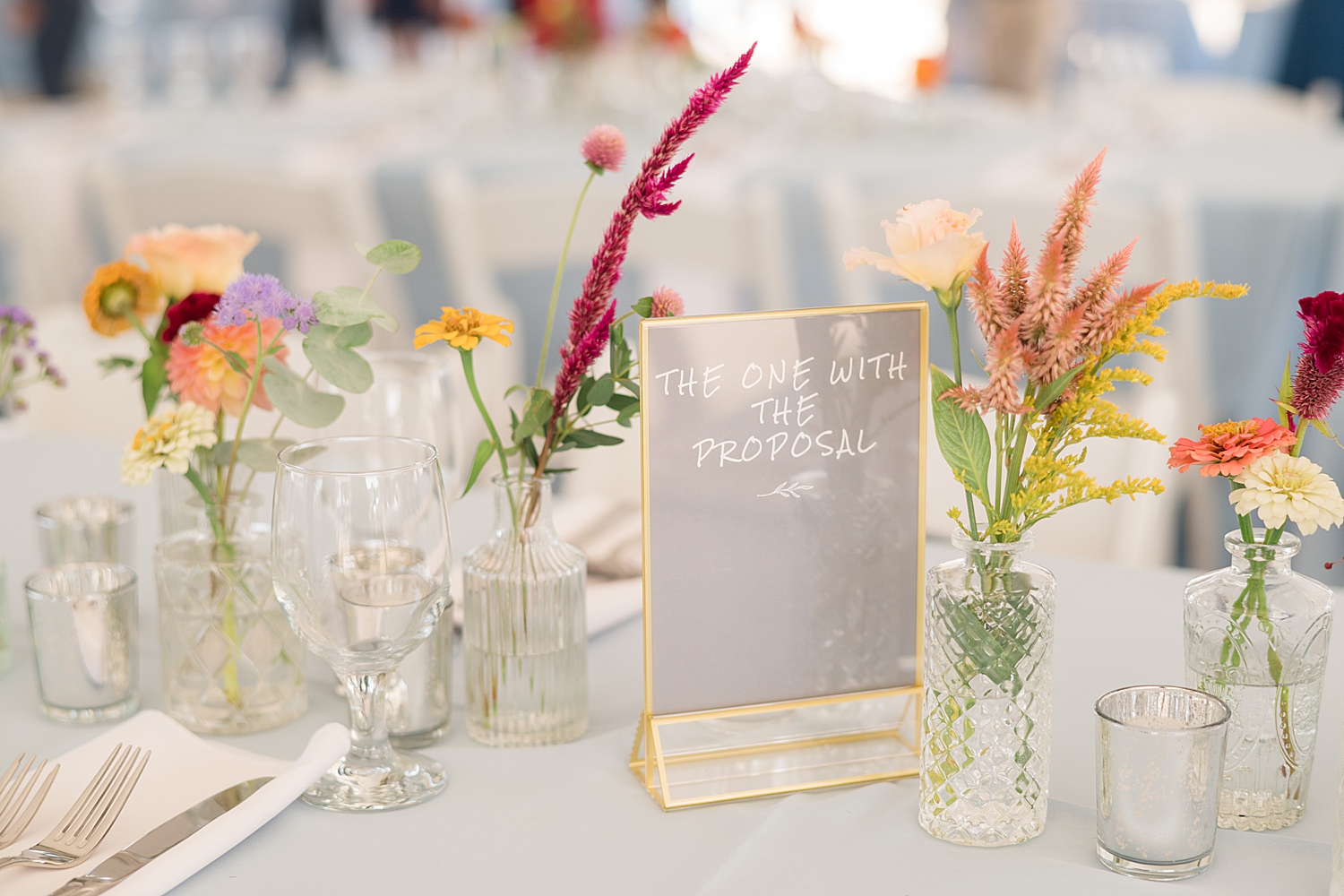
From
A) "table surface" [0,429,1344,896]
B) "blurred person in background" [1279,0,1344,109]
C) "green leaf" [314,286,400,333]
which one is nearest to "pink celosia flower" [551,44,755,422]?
"green leaf" [314,286,400,333]

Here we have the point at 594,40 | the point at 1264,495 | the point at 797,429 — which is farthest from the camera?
the point at 594,40

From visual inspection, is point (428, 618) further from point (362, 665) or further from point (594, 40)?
point (594, 40)

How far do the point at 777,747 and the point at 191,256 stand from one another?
1.67 ft

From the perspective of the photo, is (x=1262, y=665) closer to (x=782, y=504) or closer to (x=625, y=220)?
(x=782, y=504)

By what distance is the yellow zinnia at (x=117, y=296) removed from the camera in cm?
89

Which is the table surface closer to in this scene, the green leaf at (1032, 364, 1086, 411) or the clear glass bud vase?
the clear glass bud vase

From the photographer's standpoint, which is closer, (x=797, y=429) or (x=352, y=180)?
(x=797, y=429)

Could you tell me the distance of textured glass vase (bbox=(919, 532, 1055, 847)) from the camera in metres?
0.66

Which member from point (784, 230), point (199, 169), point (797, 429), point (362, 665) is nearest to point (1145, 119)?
point (784, 230)

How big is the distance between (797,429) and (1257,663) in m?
0.28

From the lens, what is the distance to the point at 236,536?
845 millimetres

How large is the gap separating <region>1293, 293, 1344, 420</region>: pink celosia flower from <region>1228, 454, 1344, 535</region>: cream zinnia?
29 millimetres

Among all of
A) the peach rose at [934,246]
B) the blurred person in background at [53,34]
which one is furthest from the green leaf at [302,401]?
the blurred person in background at [53,34]

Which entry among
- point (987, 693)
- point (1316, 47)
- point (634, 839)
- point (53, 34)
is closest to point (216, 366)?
point (634, 839)
